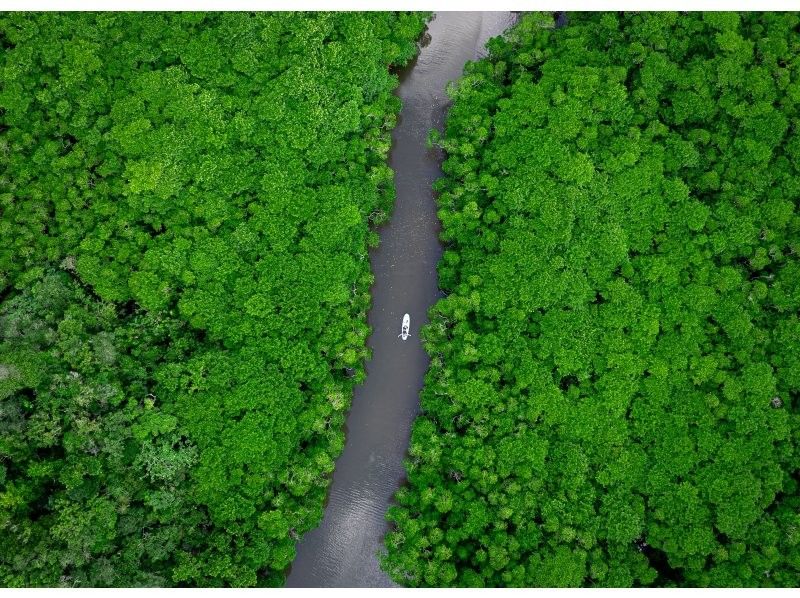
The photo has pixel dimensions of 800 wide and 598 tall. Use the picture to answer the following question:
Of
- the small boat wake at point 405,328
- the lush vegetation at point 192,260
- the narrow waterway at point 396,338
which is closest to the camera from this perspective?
the lush vegetation at point 192,260

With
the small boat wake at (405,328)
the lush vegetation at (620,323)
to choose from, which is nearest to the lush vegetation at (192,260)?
the small boat wake at (405,328)

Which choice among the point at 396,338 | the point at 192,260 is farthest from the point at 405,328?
the point at 192,260

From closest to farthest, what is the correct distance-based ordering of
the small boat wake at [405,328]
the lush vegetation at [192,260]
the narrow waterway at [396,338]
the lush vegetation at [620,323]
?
the lush vegetation at [192,260] < the lush vegetation at [620,323] < the narrow waterway at [396,338] < the small boat wake at [405,328]

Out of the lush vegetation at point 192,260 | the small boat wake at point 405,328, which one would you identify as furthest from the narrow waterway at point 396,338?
the lush vegetation at point 192,260

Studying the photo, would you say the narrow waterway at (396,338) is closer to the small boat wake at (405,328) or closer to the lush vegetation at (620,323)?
the small boat wake at (405,328)

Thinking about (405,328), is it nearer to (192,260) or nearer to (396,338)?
(396,338)

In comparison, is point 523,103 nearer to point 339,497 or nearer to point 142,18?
point 142,18

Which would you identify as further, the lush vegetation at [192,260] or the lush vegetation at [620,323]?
the lush vegetation at [620,323]

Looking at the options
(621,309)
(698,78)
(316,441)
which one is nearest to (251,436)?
(316,441)
